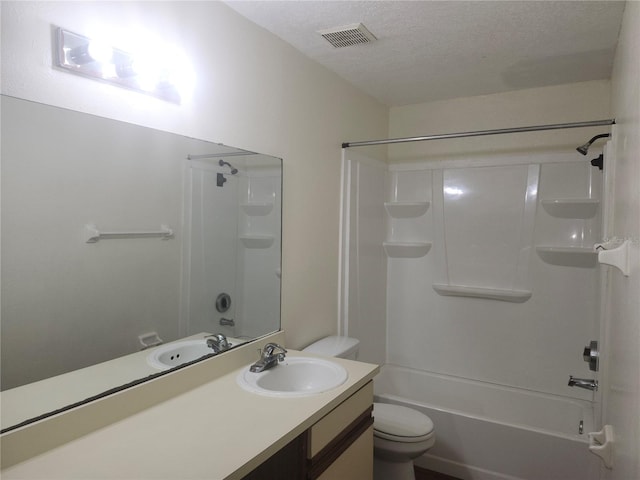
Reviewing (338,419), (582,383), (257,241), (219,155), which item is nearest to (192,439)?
(338,419)

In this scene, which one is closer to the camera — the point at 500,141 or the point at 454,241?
the point at 500,141

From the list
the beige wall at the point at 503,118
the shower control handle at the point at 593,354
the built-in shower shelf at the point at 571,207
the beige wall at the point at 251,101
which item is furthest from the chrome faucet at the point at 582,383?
the beige wall at the point at 503,118

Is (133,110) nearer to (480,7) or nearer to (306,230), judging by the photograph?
(306,230)

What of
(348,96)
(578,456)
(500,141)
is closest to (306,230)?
(348,96)

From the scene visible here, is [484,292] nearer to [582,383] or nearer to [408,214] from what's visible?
[408,214]

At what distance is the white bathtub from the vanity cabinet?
1077 mm

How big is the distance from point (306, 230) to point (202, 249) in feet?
2.73

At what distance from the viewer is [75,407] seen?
1219 mm

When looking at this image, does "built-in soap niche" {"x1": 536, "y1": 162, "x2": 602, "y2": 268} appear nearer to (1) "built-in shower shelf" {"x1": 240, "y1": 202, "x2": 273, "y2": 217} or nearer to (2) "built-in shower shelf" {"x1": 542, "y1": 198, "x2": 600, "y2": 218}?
(2) "built-in shower shelf" {"x1": 542, "y1": 198, "x2": 600, "y2": 218}

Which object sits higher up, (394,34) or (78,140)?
(394,34)

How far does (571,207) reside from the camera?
9.52ft

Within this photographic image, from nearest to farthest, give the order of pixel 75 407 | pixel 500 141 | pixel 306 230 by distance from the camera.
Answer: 1. pixel 75 407
2. pixel 306 230
3. pixel 500 141

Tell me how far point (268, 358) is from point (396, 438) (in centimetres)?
90

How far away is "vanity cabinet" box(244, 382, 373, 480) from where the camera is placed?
1404mm
